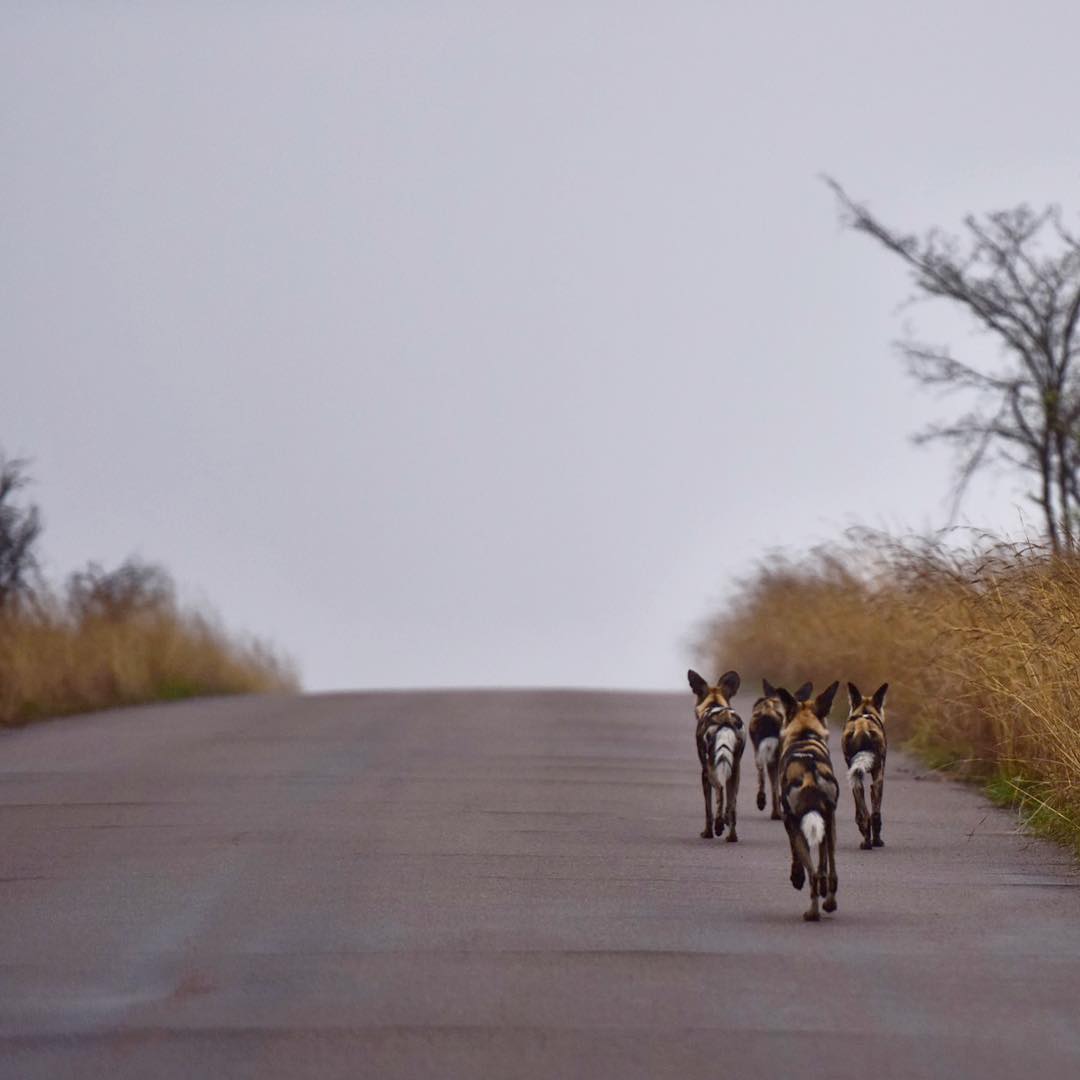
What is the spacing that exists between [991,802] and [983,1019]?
277 inches

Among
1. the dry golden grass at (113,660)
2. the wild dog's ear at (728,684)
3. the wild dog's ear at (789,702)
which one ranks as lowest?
the wild dog's ear at (789,702)

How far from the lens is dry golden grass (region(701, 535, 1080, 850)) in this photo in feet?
42.6

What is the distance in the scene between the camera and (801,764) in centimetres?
985

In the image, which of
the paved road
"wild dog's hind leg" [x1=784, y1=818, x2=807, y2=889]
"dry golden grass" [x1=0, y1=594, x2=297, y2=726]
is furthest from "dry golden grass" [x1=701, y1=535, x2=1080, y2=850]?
"dry golden grass" [x1=0, y1=594, x2=297, y2=726]

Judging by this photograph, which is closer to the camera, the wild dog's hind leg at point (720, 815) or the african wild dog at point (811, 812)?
the african wild dog at point (811, 812)

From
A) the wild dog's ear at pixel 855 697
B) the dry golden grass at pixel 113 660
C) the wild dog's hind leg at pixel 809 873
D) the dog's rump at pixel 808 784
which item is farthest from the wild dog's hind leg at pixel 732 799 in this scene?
the dry golden grass at pixel 113 660

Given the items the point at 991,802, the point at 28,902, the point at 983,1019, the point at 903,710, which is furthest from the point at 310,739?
the point at 983,1019

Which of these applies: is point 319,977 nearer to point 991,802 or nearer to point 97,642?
point 991,802

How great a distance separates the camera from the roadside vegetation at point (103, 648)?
81.1 feet

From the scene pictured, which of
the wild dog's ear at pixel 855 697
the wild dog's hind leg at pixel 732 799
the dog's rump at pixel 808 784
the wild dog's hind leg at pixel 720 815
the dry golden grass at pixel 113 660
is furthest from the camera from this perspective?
the dry golden grass at pixel 113 660

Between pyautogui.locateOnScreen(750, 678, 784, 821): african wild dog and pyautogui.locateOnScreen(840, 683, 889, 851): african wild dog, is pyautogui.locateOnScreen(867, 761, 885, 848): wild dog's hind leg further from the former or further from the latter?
pyautogui.locateOnScreen(750, 678, 784, 821): african wild dog

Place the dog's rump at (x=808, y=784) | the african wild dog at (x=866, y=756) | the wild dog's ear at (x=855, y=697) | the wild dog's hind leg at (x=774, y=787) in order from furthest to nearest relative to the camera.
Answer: the wild dog's hind leg at (x=774, y=787) < the wild dog's ear at (x=855, y=697) < the african wild dog at (x=866, y=756) < the dog's rump at (x=808, y=784)

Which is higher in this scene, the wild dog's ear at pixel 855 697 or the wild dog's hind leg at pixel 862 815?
the wild dog's ear at pixel 855 697

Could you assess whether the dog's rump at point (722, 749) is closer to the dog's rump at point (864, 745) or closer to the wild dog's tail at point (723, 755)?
the wild dog's tail at point (723, 755)
